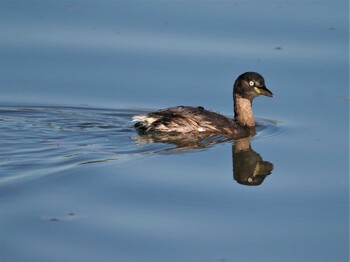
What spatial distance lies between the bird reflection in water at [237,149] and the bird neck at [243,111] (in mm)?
174

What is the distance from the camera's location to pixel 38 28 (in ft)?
50.8

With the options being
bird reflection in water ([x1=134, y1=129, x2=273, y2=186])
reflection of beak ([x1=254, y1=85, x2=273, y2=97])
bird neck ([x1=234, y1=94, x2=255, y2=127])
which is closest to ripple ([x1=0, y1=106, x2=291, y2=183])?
bird reflection in water ([x1=134, y1=129, x2=273, y2=186])

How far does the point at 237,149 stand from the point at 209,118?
0.66 m

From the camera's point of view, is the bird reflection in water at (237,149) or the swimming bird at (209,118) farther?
the swimming bird at (209,118)

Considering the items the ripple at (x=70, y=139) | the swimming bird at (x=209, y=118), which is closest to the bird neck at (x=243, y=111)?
the swimming bird at (x=209, y=118)

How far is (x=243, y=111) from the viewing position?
13.5 meters

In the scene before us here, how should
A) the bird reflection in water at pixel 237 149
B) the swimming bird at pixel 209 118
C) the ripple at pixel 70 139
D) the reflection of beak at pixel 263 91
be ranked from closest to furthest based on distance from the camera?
1. the ripple at pixel 70 139
2. the bird reflection in water at pixel 237 149
3. the swimming bird at pixel 209 118
4. the reflection of beak at pixel 263 91

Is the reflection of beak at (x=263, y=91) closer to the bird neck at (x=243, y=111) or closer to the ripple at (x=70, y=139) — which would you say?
the bird neck at (x=243, y=111)

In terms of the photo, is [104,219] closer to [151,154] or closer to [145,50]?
[151,154]

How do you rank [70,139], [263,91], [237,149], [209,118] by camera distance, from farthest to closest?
[263,91] → [209,118] → [237,149] → [70,139]

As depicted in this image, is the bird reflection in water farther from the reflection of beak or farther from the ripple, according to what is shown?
the reflection of beak

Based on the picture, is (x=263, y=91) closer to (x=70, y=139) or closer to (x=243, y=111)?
(x=243, y=111)

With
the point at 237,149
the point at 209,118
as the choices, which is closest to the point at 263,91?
the point at 209,118

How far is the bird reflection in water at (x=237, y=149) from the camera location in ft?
37.0
